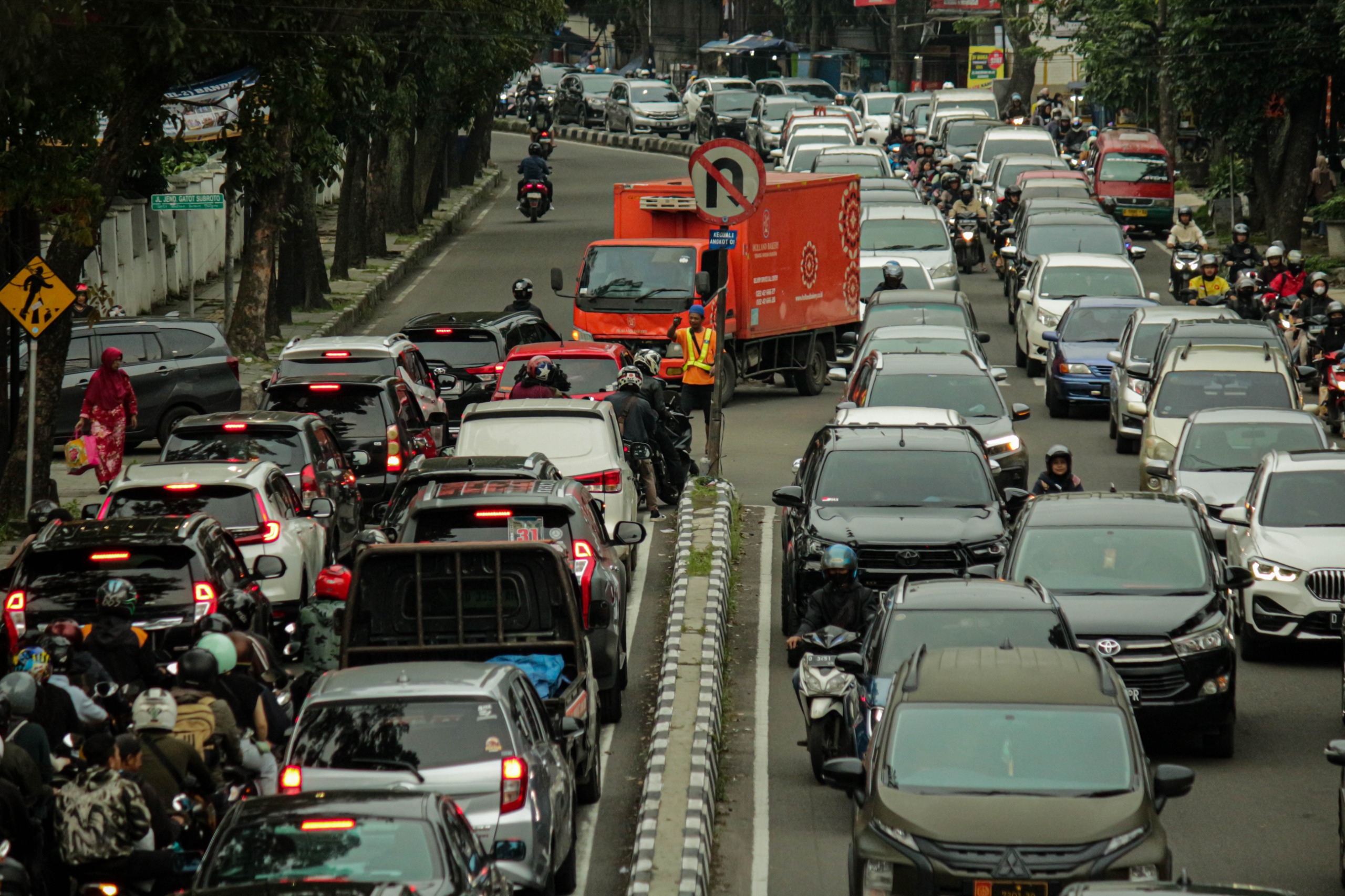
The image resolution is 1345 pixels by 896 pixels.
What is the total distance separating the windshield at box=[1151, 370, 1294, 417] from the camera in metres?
22.1

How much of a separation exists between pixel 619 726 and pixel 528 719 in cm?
418

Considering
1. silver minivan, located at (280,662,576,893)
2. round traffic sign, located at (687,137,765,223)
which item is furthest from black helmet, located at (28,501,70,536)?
round traffic sign, located at (687,137,765,223)

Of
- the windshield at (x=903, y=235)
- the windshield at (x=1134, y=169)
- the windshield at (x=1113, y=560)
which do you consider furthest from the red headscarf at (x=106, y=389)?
the windshield at (x=1134, y=169)

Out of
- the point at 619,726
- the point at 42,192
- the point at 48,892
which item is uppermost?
the point at 42,192

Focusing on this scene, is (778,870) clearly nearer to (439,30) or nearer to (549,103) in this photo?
(439,30)

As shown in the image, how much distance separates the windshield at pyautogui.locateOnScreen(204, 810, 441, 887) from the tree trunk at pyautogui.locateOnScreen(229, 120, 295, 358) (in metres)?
23.4

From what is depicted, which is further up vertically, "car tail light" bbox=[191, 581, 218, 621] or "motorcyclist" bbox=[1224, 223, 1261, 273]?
"motorcyclist" bbox=[1224, 223, 1261, 273]

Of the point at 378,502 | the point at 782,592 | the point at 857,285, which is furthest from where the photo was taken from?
the point at 857,285

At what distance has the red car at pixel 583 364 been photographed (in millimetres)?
22531

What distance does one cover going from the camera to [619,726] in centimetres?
1445

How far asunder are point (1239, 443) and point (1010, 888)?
11.3 metres

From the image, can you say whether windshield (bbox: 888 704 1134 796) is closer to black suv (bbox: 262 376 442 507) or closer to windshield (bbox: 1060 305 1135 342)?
black suv (bbox: 262 376 442 507)

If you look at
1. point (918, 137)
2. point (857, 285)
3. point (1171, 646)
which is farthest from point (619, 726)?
point (918, 137)

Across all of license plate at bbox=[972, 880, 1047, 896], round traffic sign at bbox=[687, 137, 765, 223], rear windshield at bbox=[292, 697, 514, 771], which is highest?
round traffic sign at bbox=[687, 137, 765, 223]
